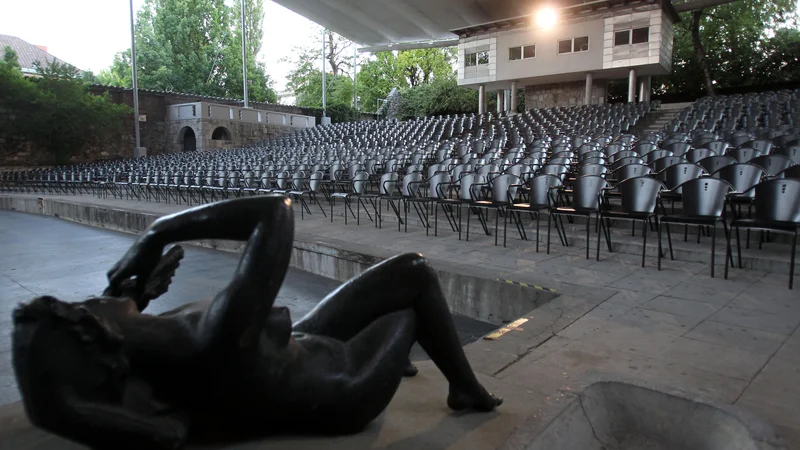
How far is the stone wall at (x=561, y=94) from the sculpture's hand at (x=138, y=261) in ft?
101

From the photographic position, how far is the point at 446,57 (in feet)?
163

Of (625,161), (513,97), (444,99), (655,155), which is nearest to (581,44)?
(513,97)

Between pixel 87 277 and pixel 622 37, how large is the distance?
89.5 ft

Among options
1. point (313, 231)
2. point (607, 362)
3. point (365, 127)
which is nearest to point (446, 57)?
point (365, 127)

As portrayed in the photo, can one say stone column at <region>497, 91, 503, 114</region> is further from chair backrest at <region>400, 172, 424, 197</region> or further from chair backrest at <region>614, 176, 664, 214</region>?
chair backrest at <region>614, 176, 664, 214</region>

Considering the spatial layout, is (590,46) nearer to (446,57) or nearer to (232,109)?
(232,109)

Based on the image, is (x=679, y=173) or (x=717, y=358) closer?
(x=717, y=358)

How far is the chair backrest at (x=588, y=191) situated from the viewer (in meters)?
5.75

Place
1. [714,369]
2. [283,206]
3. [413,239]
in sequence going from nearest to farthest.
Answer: [283,206], [714,369], [413,239]

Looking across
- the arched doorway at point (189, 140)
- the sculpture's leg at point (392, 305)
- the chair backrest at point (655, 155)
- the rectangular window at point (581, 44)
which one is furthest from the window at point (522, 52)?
the sculpture's leg at point (392, 305)

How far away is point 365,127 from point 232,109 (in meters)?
9.54

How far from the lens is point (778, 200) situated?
4.47m

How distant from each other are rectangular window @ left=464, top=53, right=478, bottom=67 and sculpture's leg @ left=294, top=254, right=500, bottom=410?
105 feet

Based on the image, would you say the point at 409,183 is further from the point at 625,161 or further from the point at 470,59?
the point at 470,59
